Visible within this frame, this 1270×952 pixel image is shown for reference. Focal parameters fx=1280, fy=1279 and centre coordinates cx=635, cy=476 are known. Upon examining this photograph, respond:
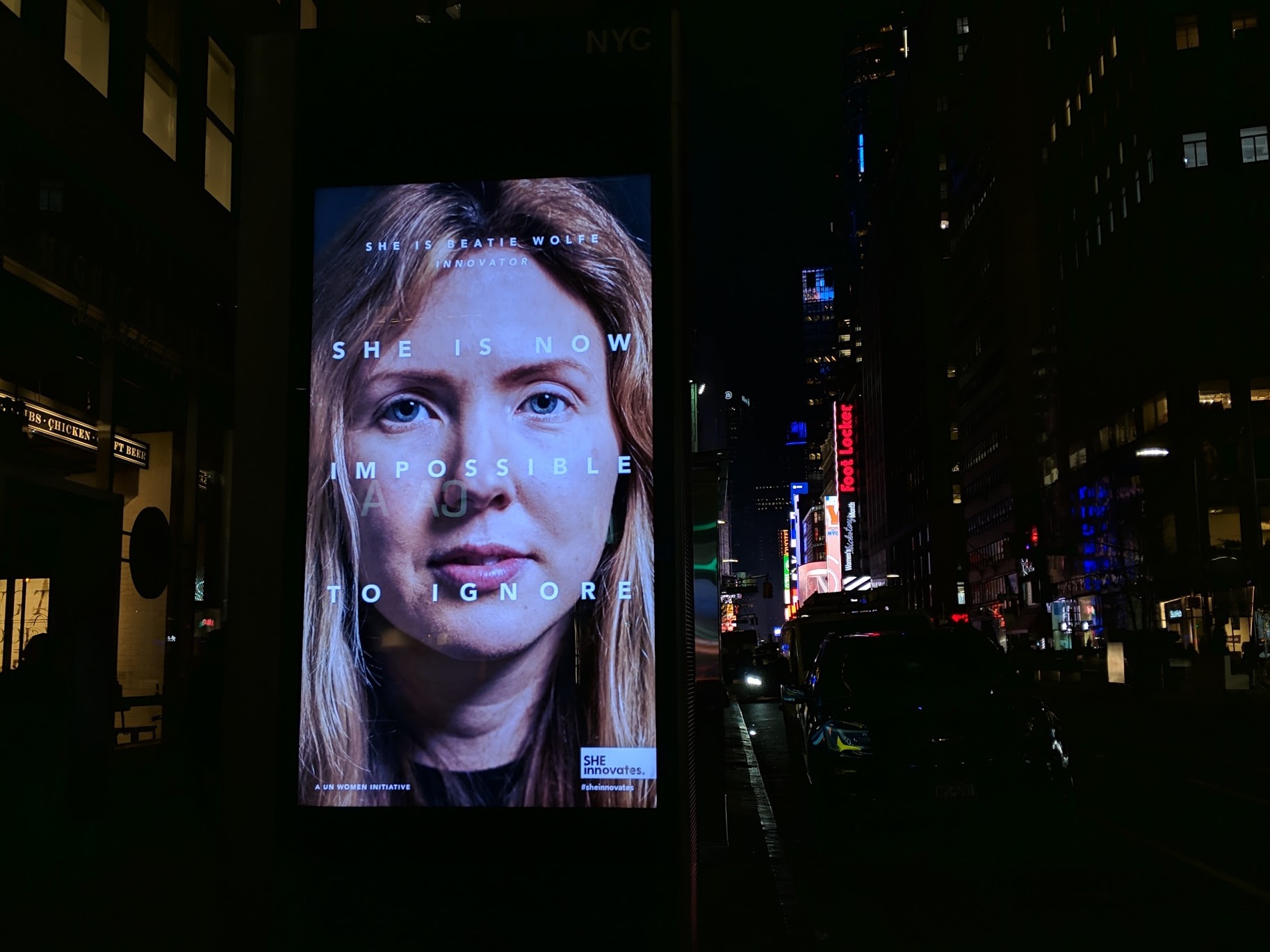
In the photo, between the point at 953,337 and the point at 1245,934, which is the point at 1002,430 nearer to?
the point at 953,337

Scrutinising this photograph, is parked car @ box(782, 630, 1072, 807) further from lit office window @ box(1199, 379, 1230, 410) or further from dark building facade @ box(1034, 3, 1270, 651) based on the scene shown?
lit office window @ box(1199, 379, 1230, 410)

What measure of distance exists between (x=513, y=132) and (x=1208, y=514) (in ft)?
205

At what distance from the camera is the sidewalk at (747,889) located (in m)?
7.62

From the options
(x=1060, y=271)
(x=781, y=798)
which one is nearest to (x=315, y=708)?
(x=781, y=798)

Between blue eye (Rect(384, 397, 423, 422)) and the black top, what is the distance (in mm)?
1306

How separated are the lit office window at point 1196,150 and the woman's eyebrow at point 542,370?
67289 mm

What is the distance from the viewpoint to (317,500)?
4.78m

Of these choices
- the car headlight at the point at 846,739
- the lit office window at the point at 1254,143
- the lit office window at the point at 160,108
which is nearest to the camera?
the car headlight at the point at 846,739

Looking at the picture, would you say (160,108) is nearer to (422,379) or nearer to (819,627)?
(819,627)

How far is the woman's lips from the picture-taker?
469 centimetres

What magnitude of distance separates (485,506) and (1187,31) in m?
70.2

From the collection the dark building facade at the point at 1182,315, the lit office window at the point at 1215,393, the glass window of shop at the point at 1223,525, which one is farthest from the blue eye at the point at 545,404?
the lit office window at the point at 1215,393

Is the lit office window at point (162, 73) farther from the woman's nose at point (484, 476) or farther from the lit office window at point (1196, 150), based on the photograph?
the lit office window at point (1196, 150)

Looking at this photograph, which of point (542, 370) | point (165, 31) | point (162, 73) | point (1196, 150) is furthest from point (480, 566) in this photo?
point (1196, 150)
